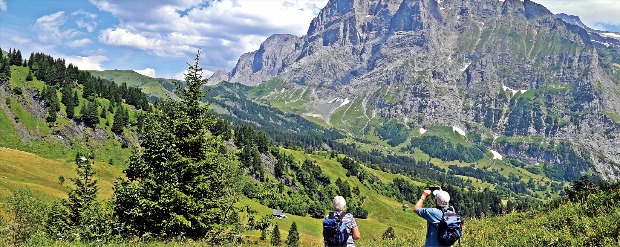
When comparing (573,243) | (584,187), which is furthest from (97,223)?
(584,187)

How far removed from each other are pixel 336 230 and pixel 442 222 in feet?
9.72

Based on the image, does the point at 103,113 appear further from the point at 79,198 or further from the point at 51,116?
the point at 79,198

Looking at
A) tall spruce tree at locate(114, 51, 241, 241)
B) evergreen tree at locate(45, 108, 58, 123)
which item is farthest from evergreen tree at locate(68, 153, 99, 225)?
evergreen tree at locate(45, 108, 58, 123)

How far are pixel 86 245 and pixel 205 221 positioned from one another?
21.0ft

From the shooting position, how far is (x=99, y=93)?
158375 mm

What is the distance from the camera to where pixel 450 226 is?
9.94m

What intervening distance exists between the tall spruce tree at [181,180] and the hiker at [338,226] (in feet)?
32.6

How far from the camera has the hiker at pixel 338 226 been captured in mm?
11148

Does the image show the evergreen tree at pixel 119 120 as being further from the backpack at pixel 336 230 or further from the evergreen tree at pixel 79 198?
the backpack at pixel 336 230

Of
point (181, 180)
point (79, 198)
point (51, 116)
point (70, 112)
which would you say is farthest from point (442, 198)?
point (70, 112)

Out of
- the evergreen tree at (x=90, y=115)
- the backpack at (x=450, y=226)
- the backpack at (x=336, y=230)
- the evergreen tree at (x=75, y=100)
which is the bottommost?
the evergreen tree at (x=90, y=115)

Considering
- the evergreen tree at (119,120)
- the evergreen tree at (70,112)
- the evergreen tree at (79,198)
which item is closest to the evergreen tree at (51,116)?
the evergreen tree at (70,112)

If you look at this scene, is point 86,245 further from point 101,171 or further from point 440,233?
point 101,171

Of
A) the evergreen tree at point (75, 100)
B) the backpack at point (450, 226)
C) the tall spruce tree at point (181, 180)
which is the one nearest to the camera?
the backpack at point (450, 226)
